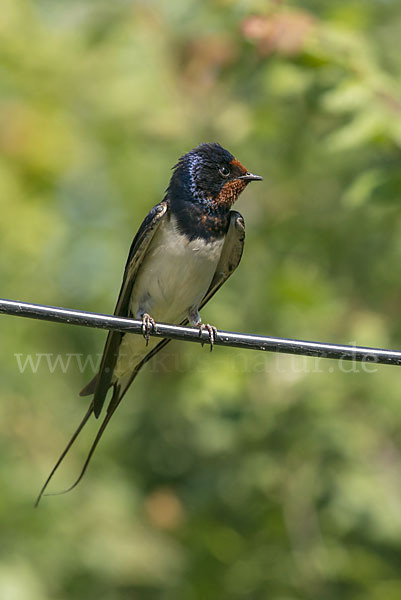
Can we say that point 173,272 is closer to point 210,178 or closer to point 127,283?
point 127,283

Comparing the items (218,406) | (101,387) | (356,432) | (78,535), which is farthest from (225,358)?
(78,535)

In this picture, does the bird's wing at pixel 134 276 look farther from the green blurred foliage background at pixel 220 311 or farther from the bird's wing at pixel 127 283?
the green blurred foliage background at pixel 220 311

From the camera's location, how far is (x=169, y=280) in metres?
4.69

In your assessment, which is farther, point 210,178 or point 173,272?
point 210,178

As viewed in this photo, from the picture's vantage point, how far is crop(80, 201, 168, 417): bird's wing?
14.7 feet

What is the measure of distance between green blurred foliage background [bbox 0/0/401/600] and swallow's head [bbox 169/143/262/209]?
1.71 ft

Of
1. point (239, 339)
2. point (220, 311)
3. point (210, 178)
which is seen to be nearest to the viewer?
point (239, 339)

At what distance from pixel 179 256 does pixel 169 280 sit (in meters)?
0.16

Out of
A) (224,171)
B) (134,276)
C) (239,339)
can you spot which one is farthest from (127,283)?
(239,339)

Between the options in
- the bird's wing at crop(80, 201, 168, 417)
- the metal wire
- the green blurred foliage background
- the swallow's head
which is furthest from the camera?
the green blurred foliage background

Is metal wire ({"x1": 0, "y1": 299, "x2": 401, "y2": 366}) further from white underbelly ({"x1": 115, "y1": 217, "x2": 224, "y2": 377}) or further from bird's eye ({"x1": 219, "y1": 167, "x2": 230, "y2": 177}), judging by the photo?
bird's eye ({"x1": 219, "y1": 167, "x2": 230, "y2": 177})

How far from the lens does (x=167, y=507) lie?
5664 millimetres

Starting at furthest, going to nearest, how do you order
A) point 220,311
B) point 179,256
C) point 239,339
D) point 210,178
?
point 220,311
point 210,178
point 179,256
point 239,339

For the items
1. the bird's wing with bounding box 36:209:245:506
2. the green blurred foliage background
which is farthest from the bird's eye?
the green blurred foliage background
